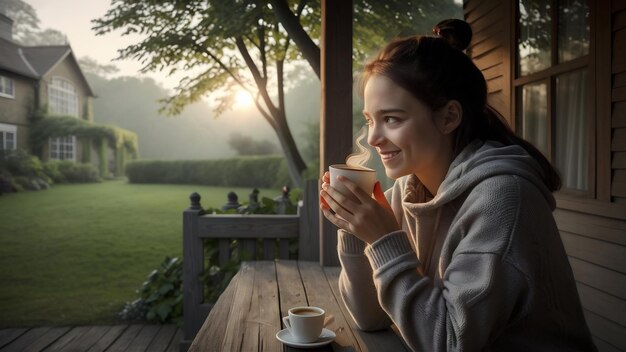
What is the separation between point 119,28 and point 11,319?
15.1 feet

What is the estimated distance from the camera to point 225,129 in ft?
105

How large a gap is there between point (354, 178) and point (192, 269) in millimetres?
2835

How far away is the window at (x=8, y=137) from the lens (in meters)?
15.4

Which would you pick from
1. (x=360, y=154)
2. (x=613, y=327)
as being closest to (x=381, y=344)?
(x=360, y=154)

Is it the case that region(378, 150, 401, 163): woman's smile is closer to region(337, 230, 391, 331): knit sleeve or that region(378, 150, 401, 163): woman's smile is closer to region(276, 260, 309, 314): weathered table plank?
region(337, 230, 391, 331): knit sleeve

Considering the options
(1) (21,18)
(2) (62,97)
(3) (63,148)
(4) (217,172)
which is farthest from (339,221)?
(1) (21,18)

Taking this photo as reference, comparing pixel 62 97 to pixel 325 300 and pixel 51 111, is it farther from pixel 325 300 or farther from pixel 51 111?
pixel 325 300

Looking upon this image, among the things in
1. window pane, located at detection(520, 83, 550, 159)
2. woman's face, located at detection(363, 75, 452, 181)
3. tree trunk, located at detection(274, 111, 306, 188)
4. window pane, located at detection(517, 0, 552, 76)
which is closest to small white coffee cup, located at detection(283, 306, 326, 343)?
woman's face, located at detection(363, 75, 452, 181)

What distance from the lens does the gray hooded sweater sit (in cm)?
102

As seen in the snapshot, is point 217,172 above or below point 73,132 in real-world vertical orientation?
below

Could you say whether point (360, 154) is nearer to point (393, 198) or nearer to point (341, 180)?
point (393, 198)

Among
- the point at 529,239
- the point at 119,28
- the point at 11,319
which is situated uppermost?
the point at 119,28

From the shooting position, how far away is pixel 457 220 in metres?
1.15

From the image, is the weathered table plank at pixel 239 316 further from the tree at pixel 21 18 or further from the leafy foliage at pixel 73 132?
the tree at pixel 21 18
